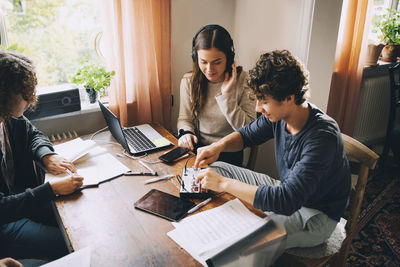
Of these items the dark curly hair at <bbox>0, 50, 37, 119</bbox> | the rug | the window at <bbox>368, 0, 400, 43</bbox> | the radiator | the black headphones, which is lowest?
the rug

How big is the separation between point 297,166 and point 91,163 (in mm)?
916

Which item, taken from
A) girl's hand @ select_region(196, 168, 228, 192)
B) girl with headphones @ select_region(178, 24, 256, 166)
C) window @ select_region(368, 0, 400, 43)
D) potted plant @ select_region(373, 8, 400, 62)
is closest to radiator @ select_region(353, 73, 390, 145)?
potted plant @ select_region(373, 8, 400, 62)

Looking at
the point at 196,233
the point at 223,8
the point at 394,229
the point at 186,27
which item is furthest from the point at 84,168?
the point at 394,229

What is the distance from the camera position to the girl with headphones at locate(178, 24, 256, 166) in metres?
1.60

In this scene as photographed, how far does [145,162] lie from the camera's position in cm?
146

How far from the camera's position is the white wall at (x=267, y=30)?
1.88m

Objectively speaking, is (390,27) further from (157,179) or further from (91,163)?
(91,163)

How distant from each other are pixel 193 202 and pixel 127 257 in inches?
12.8

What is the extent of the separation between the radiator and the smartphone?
6.95 ft

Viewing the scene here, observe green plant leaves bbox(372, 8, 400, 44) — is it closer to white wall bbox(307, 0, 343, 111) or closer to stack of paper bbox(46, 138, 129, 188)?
white wall bbox(307, 0, 343, 111)

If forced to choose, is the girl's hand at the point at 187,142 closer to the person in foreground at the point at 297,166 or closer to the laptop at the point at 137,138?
the laptop at the point at 137,138

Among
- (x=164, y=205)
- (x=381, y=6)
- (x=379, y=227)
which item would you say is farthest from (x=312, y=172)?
(x=381, y=6)

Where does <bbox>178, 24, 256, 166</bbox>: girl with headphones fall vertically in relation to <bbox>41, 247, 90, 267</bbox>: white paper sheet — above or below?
above

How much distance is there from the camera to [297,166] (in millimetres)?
1062
